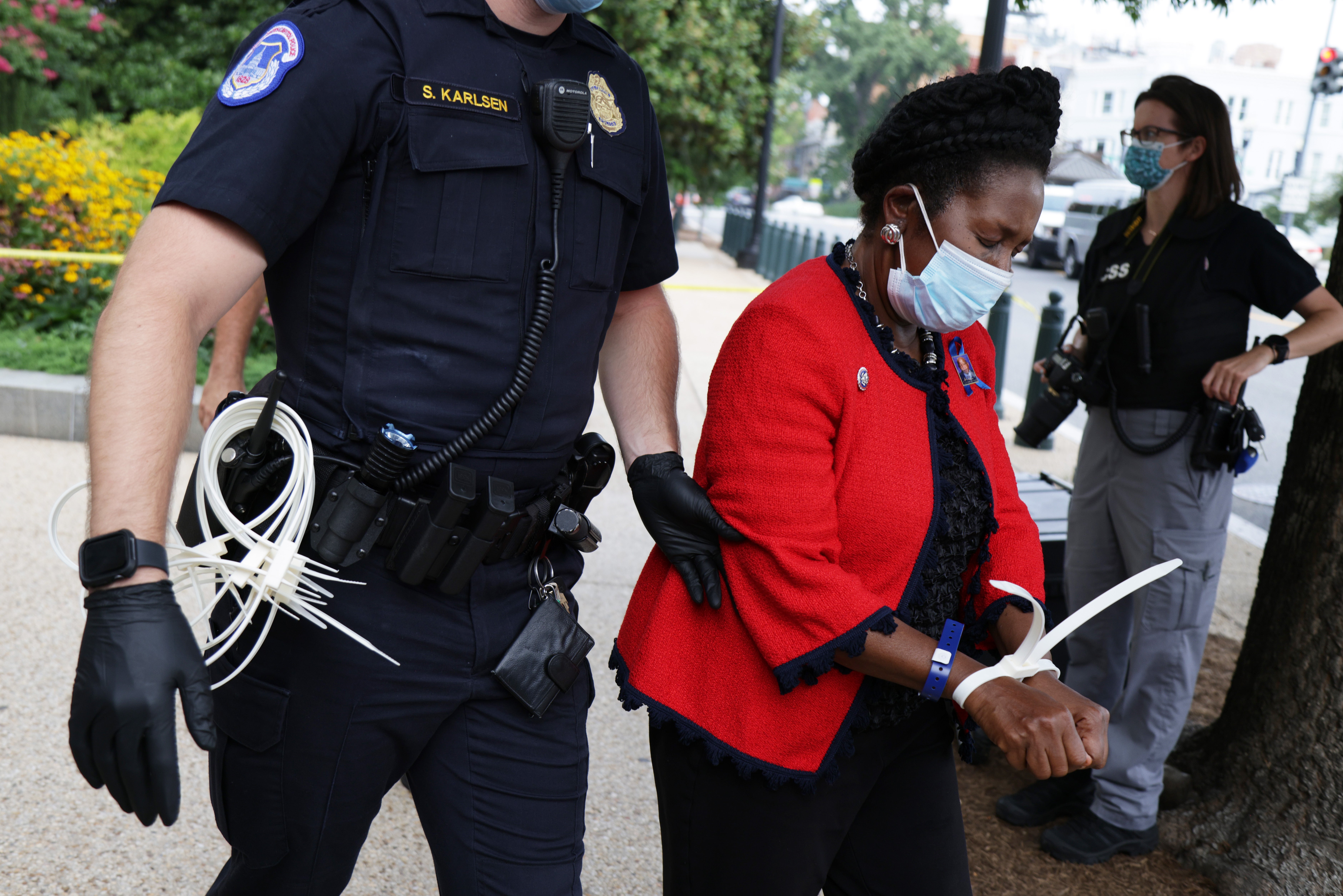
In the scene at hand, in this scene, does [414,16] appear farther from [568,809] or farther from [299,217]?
[568,809]

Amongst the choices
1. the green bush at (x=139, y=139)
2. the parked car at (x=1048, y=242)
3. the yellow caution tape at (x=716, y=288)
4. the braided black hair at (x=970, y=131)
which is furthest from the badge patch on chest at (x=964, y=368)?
the parked car at (x=1048, y=242)

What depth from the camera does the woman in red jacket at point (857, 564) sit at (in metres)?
1.73

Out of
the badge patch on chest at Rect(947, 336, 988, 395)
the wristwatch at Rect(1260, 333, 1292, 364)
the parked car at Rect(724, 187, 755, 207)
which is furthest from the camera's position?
the parked car at Rect(724, 187, 755, 207)

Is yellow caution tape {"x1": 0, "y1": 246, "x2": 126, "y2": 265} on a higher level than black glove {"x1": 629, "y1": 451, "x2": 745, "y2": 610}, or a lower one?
lower

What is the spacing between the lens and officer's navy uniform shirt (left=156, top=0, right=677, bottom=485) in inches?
63.8

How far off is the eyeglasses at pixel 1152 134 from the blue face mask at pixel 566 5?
7.28 feet

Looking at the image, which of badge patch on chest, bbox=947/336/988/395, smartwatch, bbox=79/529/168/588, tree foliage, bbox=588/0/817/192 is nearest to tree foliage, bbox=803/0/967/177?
tree foliage, bbox=588/0/817/192

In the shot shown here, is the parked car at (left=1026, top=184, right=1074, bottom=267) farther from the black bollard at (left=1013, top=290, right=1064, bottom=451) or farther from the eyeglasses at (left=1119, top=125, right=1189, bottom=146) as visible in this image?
the eyeglasses at (left=1119, top=125, right=1189, bottom=146)

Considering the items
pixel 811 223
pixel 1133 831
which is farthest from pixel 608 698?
pixel 811 223

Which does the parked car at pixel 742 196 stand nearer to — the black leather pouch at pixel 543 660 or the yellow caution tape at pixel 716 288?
the yellow caution tape at pixel 716 288

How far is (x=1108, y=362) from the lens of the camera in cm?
350

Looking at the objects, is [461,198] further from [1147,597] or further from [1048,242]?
[1048,242]

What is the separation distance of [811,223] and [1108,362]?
38948 mm

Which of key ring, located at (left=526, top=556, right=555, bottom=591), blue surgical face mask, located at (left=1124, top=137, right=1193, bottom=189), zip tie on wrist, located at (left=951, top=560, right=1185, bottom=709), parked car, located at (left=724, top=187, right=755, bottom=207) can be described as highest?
blue surgical face mask, located at (left=1124, top=137, right=1193, bottom=189)
